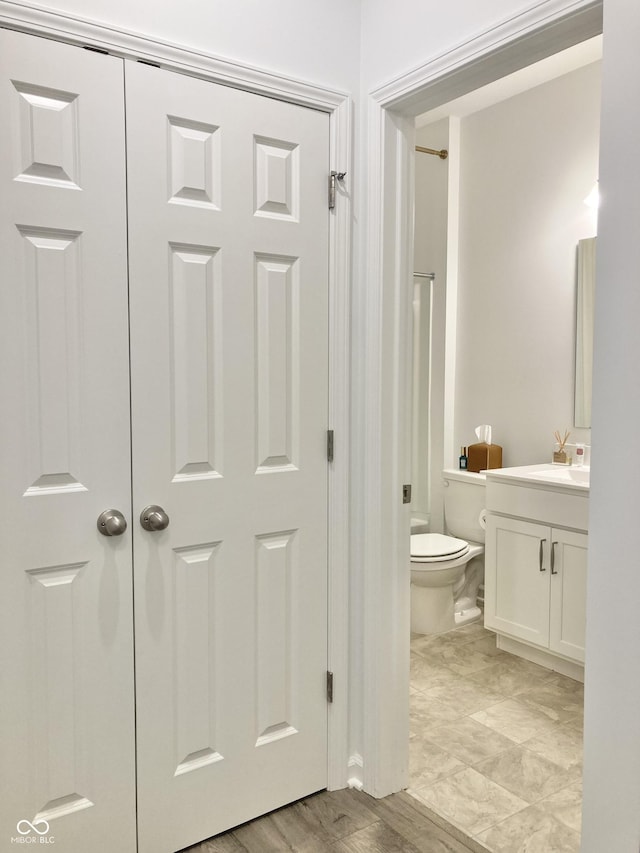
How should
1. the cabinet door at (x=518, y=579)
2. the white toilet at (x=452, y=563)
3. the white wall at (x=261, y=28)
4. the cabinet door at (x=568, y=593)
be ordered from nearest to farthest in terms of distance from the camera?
the white wall at (x=261, y=28), the cabinet door at (x=568, y=593), the cabinet door at (x=518, y=579), the white toilet at (x=452, y=563)

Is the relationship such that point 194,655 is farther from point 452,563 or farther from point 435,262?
point 435,262

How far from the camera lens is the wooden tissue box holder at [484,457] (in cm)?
351

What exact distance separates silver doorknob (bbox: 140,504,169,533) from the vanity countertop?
1.76 meters

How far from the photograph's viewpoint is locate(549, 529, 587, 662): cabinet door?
2.72 meters

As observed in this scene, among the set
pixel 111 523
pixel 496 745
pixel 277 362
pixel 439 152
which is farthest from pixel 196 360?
pixel 439 152

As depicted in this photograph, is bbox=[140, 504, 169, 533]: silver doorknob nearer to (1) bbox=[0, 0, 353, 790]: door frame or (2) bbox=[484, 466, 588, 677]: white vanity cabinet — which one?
(1) bbox=[0, 0, 353, 790]: door frame

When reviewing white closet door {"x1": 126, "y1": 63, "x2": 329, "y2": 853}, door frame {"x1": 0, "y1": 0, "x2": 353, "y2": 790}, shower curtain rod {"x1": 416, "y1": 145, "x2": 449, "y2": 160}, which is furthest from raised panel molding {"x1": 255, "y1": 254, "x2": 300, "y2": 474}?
shower curtain rod {"x1": 416, "y1": 145, "x2": 449, "y2": 160}

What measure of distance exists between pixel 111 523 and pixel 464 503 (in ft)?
7.70

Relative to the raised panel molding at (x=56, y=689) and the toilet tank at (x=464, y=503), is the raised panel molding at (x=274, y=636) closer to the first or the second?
the raised panel molding at (x=56, y=689)

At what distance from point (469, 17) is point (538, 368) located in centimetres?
203

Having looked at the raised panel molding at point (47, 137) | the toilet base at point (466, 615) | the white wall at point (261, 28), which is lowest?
the toilet base at point (466, 615)

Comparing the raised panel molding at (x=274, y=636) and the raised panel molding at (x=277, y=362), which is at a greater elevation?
the raised panel molding at (x=277, y=362)

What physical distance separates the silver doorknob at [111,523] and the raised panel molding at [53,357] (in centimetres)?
10

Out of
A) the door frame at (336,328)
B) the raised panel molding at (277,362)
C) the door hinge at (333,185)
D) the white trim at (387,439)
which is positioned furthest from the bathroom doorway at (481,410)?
the door hinge at (333,185)
